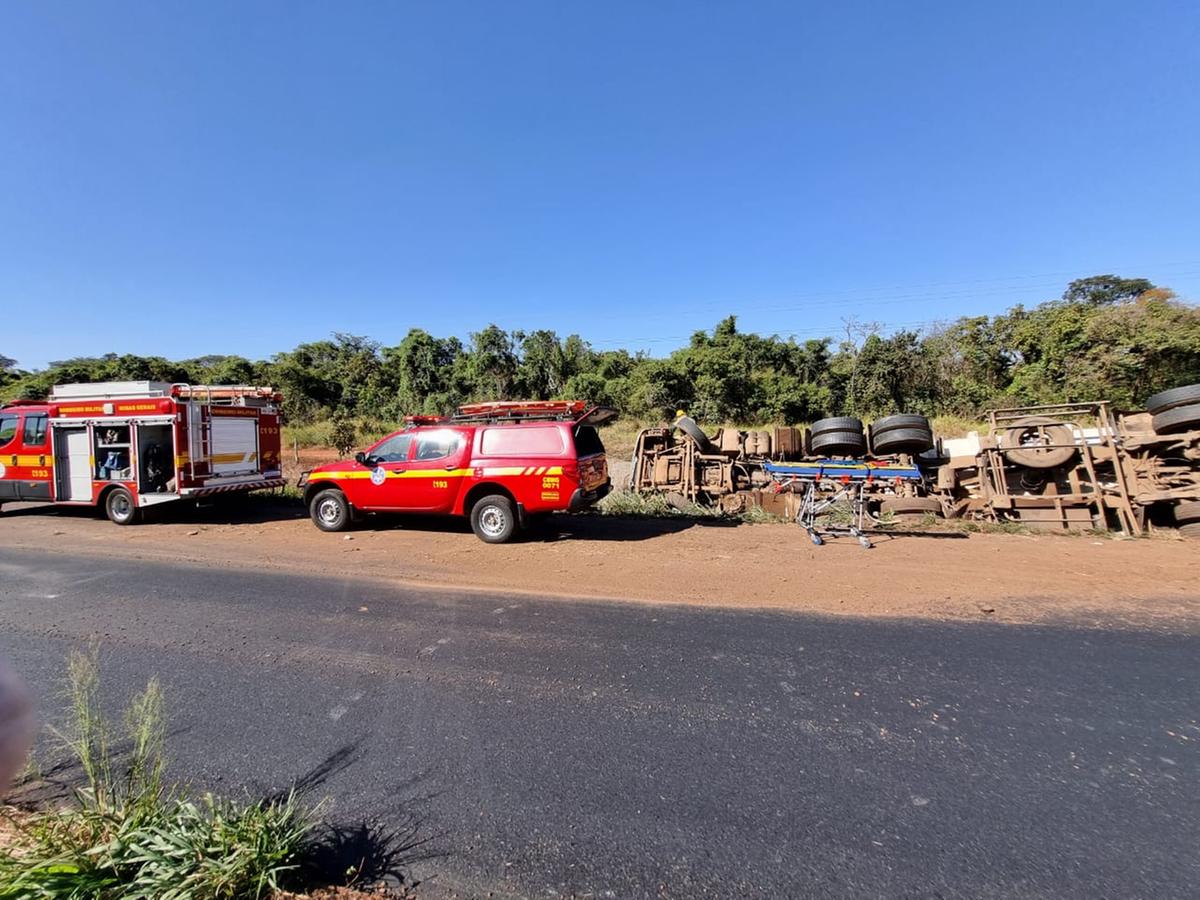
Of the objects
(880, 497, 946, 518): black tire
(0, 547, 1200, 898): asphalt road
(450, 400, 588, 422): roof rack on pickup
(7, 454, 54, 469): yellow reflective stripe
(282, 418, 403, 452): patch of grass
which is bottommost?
(0, 547, 1200, 898): asphalt road

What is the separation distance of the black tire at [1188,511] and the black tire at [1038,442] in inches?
57.9

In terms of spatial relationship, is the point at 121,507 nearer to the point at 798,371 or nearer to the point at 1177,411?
the point at 1177,411

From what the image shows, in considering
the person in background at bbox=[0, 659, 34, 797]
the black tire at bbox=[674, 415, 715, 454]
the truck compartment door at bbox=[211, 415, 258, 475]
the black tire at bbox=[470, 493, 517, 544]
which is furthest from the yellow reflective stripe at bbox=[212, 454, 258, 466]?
the person in background at bbox=[0, 659, 34, 797]

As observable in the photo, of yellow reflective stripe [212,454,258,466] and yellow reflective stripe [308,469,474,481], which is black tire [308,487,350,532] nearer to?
yellow reflective stripe [308,469,474,481]

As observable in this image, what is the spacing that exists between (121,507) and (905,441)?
15.5 meters

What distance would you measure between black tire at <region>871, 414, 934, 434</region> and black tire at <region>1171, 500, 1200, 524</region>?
3.61 meters

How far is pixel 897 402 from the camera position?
27.2 m

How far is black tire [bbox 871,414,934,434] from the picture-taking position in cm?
1113

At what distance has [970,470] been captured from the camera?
414 inches

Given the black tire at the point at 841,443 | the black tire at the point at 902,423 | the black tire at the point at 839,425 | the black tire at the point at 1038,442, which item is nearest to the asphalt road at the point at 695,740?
the black tire at the point at 1038,442

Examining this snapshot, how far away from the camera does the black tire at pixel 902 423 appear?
11.1 m

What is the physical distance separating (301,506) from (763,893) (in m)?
13.3

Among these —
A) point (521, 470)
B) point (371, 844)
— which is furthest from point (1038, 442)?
point (371, 844)

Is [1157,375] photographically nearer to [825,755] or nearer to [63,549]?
[825,755]
